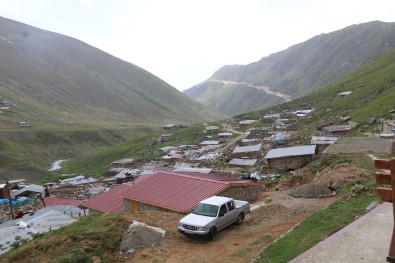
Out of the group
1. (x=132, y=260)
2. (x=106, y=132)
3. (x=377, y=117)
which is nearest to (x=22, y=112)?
(x=106, y=132)

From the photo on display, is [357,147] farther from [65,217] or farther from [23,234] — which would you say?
[23,234]

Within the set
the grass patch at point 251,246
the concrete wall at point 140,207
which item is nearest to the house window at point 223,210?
the grass patch at point 251,246

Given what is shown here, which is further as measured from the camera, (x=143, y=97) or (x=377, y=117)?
(x=143, y=97)

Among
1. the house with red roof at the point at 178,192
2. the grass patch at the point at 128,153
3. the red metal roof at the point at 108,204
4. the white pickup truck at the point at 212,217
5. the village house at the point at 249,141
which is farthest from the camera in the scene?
the grass patch at the point at 128,153

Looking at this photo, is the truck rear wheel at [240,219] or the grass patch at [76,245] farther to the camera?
the truck rear wheel at [240,219]

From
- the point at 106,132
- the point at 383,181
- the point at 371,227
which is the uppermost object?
the point at 383,181

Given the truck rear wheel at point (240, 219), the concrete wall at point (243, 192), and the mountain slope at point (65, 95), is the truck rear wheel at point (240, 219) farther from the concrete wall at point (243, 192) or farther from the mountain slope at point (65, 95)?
the mountain slope at point (65, 95)

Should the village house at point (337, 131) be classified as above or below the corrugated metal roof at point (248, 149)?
above

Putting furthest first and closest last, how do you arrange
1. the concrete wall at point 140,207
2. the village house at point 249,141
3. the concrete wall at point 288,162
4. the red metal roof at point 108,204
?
the village house at point 249,141
the concrete wall at point 288,162
the red metal roof at point 108,204
the concrete wall at point 140,207

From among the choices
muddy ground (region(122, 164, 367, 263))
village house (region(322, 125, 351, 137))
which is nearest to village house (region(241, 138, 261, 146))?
village house (region(322, 125, 351, 137))

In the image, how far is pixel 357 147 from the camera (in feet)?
110

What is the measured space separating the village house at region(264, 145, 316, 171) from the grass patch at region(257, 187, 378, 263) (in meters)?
20.9

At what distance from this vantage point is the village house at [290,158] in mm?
39188

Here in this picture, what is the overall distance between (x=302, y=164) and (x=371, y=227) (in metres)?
27.1
